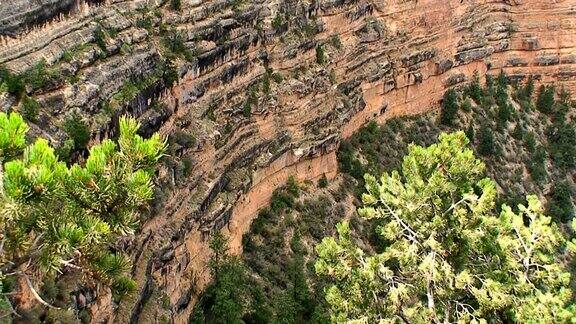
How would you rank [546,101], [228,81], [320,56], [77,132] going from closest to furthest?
[77,132] < [228,81] < [320,56] < [546,101]

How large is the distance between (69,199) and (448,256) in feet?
38.9

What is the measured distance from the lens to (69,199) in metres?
12.9

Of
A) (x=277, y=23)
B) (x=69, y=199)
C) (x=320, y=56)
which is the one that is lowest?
(x=69, y=199)

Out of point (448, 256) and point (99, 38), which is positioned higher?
point (99, 38)

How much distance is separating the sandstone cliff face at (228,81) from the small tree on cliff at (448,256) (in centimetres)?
811

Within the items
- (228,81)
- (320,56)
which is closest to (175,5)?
(228,81)

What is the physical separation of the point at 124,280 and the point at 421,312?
373 inches

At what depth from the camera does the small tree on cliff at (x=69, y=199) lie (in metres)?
12.3

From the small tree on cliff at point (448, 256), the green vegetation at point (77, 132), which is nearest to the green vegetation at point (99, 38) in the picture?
the green vegetation at point (77, 132)

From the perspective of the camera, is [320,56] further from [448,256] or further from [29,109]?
[448,256]

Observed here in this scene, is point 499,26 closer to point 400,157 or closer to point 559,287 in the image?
point 400,157

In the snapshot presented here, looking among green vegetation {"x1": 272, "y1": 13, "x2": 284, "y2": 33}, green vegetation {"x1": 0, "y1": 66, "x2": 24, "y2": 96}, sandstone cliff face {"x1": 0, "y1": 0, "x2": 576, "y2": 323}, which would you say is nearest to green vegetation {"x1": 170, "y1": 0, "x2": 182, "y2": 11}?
sandstone cliff face {"x1": 0, "y1": 0, "x2": 576, "y2": 323}

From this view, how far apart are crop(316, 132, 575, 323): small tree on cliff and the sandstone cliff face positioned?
811cm

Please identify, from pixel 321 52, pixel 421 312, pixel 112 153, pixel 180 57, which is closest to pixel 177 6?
pixel 180 57
